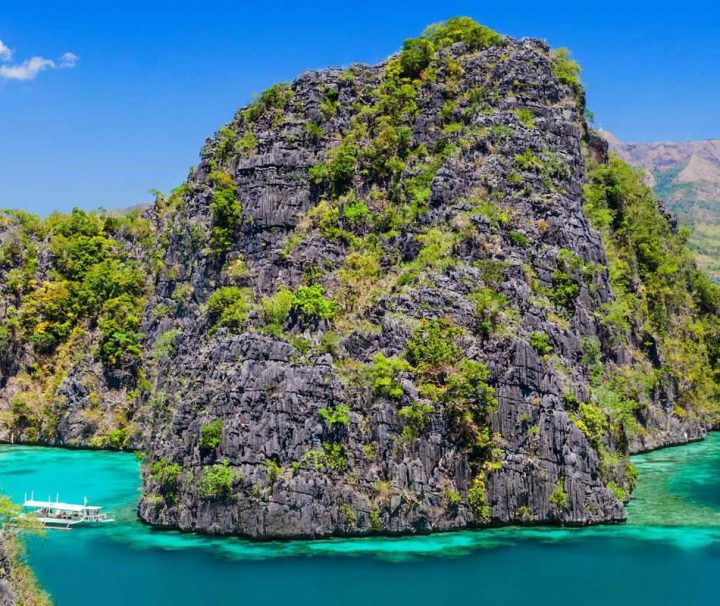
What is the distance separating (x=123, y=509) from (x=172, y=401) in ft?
22.9

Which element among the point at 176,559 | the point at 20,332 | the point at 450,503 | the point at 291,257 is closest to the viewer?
the point at 176,559

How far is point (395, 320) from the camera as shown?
50.5 m

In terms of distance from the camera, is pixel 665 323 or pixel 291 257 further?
pixel 665 323

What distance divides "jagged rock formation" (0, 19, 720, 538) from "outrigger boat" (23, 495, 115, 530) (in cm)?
309

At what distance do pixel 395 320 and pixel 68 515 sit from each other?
21.6 metres

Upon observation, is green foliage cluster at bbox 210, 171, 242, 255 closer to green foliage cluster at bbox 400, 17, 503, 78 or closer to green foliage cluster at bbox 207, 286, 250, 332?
green foliage cluster at bbox 207, 286, 250, 332

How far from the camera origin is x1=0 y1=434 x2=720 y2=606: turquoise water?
37.6 m

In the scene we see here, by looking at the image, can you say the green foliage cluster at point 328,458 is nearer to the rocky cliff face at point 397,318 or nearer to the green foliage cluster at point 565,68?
the rocky cliff face at point 397,318

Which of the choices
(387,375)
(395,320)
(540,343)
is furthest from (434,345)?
(540,343)

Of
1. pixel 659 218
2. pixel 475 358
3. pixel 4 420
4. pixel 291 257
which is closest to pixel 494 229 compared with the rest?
pixel 475 358

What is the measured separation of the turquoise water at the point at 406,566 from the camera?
123 ft

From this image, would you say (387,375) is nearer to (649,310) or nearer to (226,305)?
(226,305)

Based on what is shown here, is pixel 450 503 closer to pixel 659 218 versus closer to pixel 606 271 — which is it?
pixel 606 271

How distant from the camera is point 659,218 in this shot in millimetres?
85938
